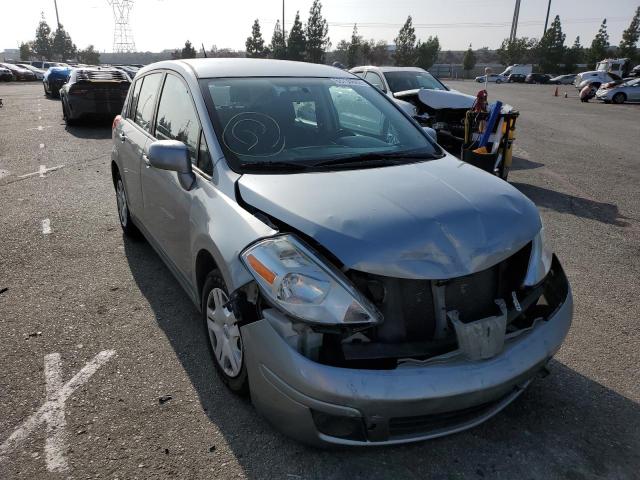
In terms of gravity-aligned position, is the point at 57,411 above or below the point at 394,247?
below

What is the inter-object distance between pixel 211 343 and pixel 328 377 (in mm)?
1111

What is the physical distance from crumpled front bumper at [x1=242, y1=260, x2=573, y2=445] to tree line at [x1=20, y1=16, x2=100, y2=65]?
106 metres

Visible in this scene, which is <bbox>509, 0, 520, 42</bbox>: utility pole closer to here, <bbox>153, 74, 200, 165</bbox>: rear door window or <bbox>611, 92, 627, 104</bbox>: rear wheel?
<bbox>611, 92, 627, 104</bbox>: rear wheel

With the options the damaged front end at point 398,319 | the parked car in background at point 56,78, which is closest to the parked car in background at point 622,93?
the parked car in background at point 56,78

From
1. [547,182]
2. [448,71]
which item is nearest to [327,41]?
[448,71]

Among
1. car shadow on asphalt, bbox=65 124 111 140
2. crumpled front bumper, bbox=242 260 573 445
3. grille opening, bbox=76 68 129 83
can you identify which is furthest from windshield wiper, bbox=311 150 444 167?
grille opening, bbox=76 68 129 83

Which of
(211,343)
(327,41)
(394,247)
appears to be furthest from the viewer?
(327,41)

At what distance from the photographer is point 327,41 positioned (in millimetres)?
73375

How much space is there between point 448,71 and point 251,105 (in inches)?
4016

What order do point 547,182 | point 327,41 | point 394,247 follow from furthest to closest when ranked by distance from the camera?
point 327,41, point 547,182, point 394,247

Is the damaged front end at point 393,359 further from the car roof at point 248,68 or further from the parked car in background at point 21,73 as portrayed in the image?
the parked car in background at point 21,73

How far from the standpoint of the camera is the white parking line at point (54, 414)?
240 centimetres

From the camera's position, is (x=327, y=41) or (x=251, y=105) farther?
(x=327, y=41)

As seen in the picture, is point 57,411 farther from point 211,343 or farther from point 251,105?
point 251,105
